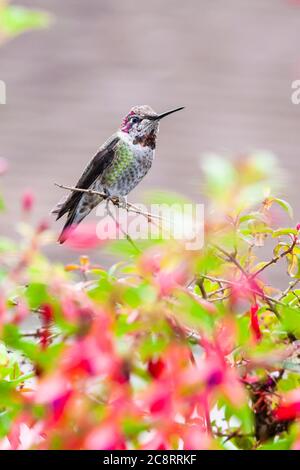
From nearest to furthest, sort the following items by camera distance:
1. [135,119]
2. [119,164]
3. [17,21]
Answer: [17,21] → [135,119] → [119,164]

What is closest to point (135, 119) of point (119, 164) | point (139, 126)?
point (139, 126)

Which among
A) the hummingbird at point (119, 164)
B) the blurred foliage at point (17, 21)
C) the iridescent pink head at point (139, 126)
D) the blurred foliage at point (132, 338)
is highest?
the blurred foliage at point (17, 21)

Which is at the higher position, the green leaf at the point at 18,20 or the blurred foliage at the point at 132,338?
the green leaf at the point at 18,20

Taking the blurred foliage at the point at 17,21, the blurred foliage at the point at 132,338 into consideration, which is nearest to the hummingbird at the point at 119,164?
the blurred foliage at the point at 132,338

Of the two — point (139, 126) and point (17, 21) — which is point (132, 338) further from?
point (139, 126)

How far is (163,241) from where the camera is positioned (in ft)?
2.27

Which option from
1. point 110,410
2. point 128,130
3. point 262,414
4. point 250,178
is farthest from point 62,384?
point 128,130

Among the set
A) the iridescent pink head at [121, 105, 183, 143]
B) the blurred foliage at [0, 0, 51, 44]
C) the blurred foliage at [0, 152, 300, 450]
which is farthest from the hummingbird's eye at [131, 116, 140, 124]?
the blurred foliage at [0, 0, 51, 44]

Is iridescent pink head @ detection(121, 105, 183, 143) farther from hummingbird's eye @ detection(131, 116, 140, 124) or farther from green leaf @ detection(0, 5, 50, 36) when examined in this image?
green leaf @ detection(0, 5, 50, 36)

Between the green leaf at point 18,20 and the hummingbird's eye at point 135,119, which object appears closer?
the green leaf at point 18,20

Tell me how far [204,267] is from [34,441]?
0.87ft

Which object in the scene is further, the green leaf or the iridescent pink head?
the iridescent pink head

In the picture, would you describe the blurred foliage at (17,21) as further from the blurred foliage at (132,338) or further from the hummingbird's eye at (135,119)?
the hummingbird's eye at (135,119)

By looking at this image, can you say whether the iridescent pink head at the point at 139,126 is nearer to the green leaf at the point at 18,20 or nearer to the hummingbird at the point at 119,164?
the hummingbird at the point at 119,164
